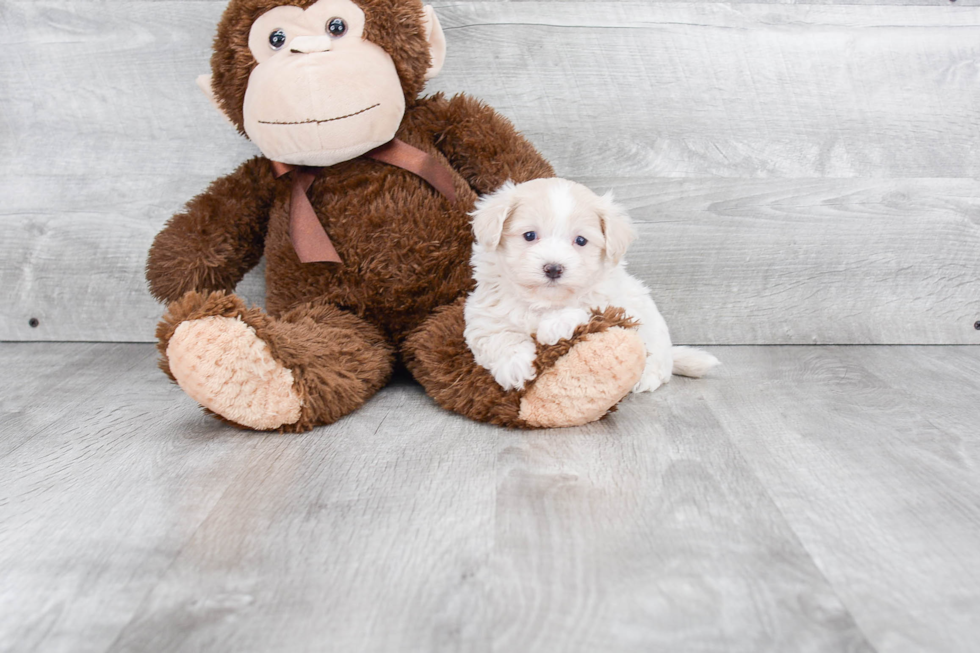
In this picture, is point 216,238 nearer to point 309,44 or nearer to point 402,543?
point 309,44

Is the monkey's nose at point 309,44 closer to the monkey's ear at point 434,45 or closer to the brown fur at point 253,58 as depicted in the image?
the brown fur at point 253,58

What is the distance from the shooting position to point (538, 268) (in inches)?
46.0

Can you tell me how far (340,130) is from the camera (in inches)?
52.0

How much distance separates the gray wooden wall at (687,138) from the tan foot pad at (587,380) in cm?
64

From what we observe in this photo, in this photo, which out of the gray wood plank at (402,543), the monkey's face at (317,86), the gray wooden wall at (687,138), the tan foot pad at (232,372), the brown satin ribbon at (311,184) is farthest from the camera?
the gray wooden wall at (687,138)

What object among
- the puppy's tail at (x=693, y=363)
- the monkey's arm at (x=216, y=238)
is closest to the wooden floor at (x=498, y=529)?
the puppy's tail at (x=693, y=363)

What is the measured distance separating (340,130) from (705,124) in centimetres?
82

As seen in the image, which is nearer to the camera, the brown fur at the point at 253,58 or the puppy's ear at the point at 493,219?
the puppy's ear at the point at 493,219

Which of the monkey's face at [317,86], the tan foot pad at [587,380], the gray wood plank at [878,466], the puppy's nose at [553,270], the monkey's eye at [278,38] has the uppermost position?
the monkey's eye at [278,38]

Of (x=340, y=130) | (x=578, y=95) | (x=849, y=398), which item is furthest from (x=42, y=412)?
(x=849, y=398)

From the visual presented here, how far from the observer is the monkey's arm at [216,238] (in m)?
1.43

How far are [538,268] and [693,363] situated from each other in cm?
50

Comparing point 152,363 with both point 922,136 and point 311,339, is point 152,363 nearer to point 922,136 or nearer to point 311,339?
point 311,339

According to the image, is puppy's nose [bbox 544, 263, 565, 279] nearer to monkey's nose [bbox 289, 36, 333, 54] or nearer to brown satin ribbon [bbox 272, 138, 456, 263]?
brown satin ribbon [bbox 272, 138, 456, 263]
